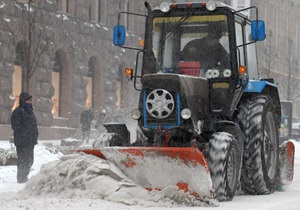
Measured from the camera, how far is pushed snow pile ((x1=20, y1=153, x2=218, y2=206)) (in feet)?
31.3

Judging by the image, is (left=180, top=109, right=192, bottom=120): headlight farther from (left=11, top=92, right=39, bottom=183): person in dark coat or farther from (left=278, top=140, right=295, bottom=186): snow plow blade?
(left=11, top=92, right=39, bottom=183): person in dark coat

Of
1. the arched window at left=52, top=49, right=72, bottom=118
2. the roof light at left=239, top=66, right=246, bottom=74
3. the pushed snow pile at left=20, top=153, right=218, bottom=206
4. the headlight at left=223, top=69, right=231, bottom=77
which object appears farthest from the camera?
the arched window at left=52, top=49, right=72, bottom=118

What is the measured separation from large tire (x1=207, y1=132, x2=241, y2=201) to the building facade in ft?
54.7

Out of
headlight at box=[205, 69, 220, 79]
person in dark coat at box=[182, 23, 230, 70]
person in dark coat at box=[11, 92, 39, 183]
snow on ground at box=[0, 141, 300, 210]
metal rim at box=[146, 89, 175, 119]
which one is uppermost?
person in dark coat at box=[182, 23, 230, 70]

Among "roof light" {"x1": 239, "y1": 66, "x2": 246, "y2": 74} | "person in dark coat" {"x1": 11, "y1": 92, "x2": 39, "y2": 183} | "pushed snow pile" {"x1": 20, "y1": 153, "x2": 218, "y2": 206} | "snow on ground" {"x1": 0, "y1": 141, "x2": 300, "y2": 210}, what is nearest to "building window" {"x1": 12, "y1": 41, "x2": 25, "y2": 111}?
"person in dark coat" {"x1": 11, "y1": 92, "x2": 39, "y2": 183}

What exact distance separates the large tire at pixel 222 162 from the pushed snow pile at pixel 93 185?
48 centimetres

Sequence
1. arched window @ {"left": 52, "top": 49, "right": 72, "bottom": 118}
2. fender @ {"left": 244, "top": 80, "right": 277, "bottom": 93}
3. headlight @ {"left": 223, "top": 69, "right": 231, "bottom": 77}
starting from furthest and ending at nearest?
arched window @ {"left": 52, "top": 49, "right": 72, "bottom": 118}
fender @ {"left": 244, "top": 80, "right": 277, "bottom": 93}
headlight @ {"left": 223, "top": 69, "right": 231, "bottom": 77}

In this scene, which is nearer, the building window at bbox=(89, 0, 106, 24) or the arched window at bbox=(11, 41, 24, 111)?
the arched window at bbox=(11, 41, 24, 111)

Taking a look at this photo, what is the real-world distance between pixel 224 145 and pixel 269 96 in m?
2.61

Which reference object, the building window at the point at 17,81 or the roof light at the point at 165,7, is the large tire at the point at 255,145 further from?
the building window at the point at 17,81

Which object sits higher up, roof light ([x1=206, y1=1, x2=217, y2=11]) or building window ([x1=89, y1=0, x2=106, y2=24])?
building window ([x1=89, y1=0, x2=106, y2=24])

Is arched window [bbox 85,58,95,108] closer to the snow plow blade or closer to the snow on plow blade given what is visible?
the snow plow blade

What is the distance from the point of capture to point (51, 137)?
31.1 meters

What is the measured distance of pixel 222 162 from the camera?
998 centimetres
